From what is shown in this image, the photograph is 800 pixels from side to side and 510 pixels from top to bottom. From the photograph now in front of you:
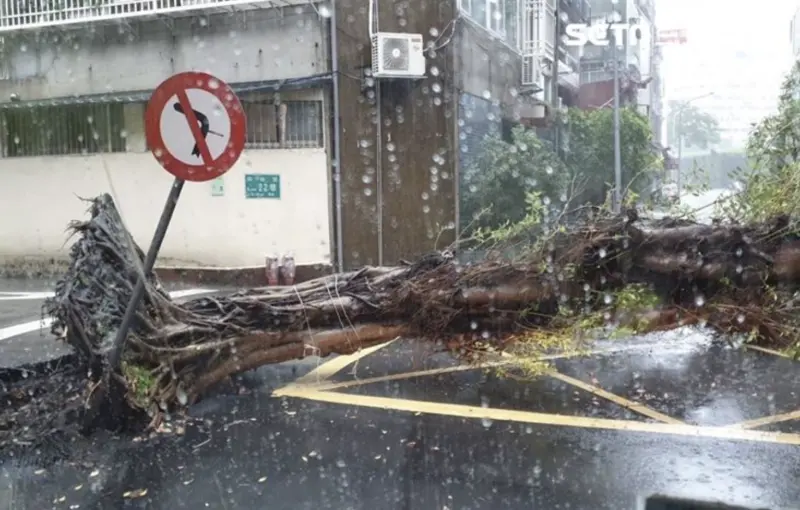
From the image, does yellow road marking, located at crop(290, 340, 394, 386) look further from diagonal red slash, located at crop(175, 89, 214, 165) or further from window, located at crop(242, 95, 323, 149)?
window, located at crop(242, 95, 323, 149)

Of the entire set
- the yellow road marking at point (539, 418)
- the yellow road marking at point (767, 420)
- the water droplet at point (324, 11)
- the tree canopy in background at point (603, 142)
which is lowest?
the yellow road marking at point (767, 420)

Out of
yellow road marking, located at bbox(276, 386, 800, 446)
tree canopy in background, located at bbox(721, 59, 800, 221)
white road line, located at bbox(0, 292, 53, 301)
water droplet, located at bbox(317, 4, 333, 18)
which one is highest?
water droplet, located at bbox(317, 4, 333, 18)

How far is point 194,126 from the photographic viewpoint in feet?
15.2

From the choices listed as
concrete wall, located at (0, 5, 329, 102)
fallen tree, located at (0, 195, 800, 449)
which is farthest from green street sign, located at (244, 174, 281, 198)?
fallen tree, located at (0, 195, 800, 449)

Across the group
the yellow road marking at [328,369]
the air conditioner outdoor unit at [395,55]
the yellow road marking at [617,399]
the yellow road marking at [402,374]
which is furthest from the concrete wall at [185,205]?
the yellow road marking at [617,399]

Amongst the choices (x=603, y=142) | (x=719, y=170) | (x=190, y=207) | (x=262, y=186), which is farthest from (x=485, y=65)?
(x=719, y=170)

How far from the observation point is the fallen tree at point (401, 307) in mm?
4969

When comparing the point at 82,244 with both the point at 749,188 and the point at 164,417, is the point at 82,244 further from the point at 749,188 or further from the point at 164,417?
the point at 749,188

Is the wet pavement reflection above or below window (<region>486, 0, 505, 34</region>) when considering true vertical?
below

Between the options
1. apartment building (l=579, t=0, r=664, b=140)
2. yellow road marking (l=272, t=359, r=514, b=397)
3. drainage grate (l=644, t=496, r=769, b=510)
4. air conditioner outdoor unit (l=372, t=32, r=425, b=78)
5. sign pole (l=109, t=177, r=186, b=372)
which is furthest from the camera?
apartment building (l=579, t=0, r=664, b=140)

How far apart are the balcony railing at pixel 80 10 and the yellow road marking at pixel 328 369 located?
7.84 m

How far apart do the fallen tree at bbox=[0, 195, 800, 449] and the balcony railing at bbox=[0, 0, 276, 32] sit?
8.46 m

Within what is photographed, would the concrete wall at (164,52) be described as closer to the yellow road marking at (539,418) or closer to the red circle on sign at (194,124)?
the yellow road marking at (539,418)

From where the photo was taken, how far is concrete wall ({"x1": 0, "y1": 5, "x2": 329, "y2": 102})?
12.8 m
